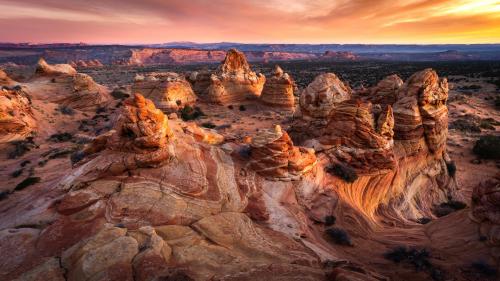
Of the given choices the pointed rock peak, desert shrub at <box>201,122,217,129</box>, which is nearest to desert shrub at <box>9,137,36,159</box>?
desert shrub at <box>201,122,217,129</box>

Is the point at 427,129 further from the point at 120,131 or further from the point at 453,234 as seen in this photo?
the point at 120,131

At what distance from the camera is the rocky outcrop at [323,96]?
805 inches

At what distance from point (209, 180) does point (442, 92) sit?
17344 millimetres

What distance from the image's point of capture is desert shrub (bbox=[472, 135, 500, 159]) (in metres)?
28.1

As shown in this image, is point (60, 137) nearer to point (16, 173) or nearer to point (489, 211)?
point (16, 173)

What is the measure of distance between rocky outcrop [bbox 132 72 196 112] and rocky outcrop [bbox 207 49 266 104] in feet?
14.3

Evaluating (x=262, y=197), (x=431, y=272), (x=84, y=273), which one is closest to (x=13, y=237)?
(x=84, y=273)

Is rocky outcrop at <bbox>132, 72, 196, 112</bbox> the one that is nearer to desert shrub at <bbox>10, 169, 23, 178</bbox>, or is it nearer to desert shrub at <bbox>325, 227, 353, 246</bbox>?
desert shrub at <bbox>10, 169, 23, 178</bbox>

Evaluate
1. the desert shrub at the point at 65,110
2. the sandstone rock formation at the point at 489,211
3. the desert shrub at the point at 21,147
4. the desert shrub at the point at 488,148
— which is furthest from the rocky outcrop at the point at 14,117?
the desert shrub at the point at 488,148

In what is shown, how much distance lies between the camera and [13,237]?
29.8 feet

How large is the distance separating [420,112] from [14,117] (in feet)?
112

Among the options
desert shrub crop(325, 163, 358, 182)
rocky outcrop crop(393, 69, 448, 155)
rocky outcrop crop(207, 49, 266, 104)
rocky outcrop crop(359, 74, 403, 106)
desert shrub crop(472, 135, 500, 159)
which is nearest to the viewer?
desert shrub crop(325, 163, 358, 182)

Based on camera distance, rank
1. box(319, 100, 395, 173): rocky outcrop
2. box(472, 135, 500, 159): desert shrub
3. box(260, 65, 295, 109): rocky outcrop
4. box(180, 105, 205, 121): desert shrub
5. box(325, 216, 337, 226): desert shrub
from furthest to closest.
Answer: box(260, 65, 295, 109): rocky outcrop → box(180, 105, 205, 121): desert shrub → box(472, 135, 500, 159): desert shrub → box(319, 100, 395, 173): rocky outcrop → box(325, 216, 337, 226): desert shrub

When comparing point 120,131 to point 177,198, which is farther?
point 120,131
